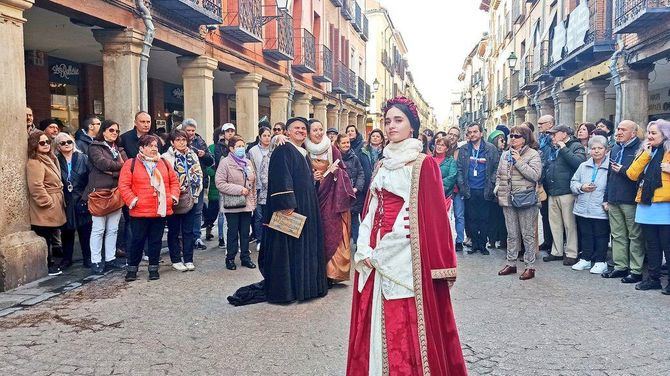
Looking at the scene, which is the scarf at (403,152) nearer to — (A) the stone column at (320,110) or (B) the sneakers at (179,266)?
(B) the sneakers at (179,266)

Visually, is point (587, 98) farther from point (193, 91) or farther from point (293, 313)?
point (293, 313)

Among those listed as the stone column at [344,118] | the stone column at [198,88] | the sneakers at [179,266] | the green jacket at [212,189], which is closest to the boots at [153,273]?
the sneakers at [179,266]

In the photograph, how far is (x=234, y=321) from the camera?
5094mm

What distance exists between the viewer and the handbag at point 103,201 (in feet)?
22.0

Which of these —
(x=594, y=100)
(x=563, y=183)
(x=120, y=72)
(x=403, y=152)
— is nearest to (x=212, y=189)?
(x=120, y=72)

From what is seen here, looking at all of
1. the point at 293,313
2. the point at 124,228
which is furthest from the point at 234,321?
the point at 124,228

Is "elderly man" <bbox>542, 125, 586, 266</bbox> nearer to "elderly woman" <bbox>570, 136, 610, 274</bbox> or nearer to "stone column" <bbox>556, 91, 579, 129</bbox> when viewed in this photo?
"elderly woman" <bbox>570, 136, 610, 274</bbox>

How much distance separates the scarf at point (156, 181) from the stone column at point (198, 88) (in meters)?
5.54

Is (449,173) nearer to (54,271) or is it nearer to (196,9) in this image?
(54,271)

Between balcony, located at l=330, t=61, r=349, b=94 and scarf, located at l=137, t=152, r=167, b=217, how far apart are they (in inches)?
741

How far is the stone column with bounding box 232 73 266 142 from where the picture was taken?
48.8 feet

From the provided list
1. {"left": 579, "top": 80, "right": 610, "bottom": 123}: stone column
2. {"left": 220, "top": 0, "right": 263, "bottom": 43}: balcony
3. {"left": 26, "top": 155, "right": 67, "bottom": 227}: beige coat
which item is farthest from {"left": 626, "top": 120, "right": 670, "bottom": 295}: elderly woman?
{"left": 579, "top": 80, "right": 610, "bottom": 123}: stone column

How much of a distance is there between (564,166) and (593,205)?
0.70m

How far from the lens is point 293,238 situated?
5.75 metres
